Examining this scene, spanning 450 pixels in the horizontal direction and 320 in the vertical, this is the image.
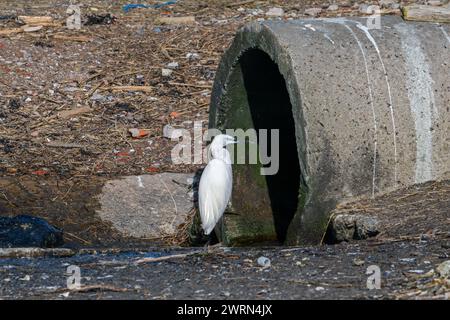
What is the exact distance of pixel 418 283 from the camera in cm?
524

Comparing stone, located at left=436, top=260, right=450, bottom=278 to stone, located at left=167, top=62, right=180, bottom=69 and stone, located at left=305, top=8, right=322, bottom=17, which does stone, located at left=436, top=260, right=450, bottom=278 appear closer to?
stone, located at left=167, top=62, right=180, bottom=69

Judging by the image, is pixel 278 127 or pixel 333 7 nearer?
pixel 278 127

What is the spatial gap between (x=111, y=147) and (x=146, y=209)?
139 cm

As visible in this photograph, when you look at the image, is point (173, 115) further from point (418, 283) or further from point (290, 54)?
point (418, 283)

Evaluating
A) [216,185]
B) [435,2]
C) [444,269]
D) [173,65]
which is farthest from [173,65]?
[444,269]

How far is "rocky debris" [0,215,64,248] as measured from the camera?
24.7ft

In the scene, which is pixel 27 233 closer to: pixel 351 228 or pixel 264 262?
pixel 264 262

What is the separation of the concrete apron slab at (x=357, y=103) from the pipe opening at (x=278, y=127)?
62cm

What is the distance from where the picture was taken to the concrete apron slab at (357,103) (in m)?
6.91

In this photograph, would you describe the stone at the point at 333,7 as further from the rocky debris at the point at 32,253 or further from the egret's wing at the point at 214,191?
the rocky debris at the point at 32,253

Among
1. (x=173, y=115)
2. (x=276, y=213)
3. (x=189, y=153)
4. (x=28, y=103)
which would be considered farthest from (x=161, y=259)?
(x=28, y=103)

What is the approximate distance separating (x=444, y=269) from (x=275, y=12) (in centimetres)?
853

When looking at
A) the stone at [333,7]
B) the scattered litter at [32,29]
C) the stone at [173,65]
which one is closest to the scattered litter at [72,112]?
the stone at [173,65]

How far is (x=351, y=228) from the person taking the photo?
6.82 meters
